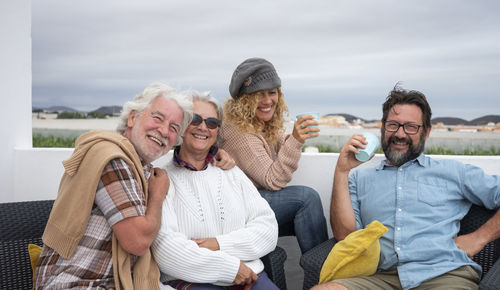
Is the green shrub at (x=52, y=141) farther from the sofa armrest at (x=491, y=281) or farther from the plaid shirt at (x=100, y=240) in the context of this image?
the sofa armrest at (x=491, y=281)

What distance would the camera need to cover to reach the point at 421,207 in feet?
8.93

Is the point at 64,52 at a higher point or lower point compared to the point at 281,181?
higher

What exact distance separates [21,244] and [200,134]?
107cm

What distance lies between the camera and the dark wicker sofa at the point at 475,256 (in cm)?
251

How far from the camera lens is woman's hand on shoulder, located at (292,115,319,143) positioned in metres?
2.86

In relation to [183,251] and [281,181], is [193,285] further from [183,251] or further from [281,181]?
[281,181]

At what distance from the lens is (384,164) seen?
2.94m

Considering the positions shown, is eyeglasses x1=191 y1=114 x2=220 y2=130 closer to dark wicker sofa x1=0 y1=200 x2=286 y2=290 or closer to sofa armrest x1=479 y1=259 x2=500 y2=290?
dark wicker sofa x1=0 y1=200 x2=286 y2=290

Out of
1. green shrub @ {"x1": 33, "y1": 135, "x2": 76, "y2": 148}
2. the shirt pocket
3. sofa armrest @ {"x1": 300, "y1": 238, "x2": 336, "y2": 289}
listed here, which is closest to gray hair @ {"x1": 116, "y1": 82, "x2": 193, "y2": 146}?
sofa armrest @ {"x1": 300, "y1": 238, "x2": 336, "y2": 289}

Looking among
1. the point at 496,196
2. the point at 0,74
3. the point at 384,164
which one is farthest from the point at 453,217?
the point at 0,74

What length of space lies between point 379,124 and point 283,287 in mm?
1235

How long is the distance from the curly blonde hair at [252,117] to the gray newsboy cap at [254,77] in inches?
2.2

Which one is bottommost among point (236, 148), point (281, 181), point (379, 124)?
point (281, 181)

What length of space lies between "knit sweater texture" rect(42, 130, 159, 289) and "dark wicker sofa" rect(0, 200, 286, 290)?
0.49m
